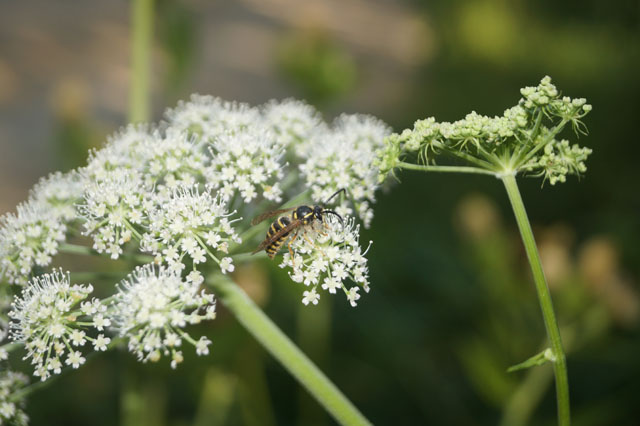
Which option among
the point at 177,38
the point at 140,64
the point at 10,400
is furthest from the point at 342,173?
the point at 177,38

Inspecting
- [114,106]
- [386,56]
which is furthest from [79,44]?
[386,56]

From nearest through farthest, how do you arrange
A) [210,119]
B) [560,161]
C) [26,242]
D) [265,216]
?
1. [560,161]
2. [26,242]
3. [265,216]
4. [210,119]

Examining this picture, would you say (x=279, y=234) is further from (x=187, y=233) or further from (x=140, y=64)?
(x=140, y=64)

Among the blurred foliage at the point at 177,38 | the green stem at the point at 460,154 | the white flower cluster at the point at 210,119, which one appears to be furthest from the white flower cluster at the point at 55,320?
the blurred foliage at the point at 177,38

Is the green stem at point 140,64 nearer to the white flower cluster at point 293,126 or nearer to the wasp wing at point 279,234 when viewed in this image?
the white flower cluster at point 293,126

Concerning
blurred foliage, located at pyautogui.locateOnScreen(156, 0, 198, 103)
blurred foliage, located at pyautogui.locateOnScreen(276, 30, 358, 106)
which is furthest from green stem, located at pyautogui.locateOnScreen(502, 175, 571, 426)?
blurred foliage, located at pyautogui.locateOnScreen(276, 30, 358, 106)
